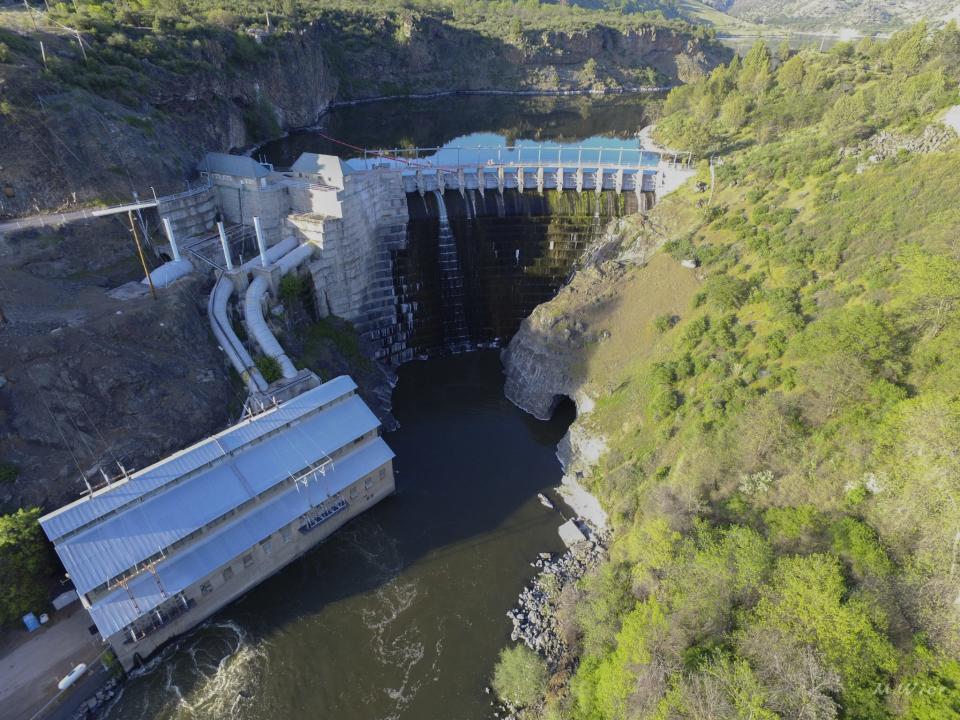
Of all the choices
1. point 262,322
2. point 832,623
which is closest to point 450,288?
point 262,322

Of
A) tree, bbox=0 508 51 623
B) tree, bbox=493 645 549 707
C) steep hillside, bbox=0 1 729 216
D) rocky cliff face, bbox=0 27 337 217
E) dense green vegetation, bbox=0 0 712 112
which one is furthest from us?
dense green vegetation, bbox=0 0 712 112

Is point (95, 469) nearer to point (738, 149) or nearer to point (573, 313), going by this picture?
point (573, 313)

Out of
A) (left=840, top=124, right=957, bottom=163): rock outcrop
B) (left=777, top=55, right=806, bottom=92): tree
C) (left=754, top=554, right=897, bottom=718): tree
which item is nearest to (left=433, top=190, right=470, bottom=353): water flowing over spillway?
(left=840, top=124, right=957, bottom=163): rock outcrop

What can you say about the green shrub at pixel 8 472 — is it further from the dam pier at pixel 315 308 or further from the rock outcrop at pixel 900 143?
the rock outcrop at pixel 900 143

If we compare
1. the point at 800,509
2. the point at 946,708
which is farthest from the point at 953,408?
the point at 946,708

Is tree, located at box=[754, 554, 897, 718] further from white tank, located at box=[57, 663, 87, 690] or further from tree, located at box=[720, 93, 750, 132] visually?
tree, located at box=[720, 93, 750, 132]

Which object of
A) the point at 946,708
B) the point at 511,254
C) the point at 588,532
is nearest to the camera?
the point at 946,708
